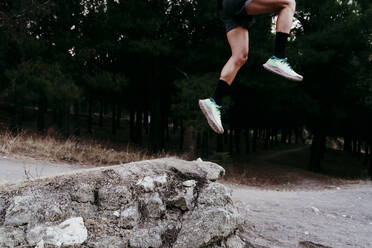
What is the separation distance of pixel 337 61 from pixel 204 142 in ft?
A: 28.8

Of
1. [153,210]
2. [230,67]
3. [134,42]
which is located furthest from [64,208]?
[134,42]

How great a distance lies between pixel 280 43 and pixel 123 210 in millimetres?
2234

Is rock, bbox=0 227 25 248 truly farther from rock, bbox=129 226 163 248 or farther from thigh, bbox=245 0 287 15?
thigh, bbox=245 0 287 15

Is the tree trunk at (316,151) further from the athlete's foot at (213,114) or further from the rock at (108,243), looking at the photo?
the rock at (108,243)

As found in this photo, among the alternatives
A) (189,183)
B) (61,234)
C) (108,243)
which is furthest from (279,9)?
(61,234)

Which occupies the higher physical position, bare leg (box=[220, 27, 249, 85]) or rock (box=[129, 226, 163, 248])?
bare leg (box=[220, 27, 249, 85])

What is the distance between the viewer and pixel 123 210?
128 inches

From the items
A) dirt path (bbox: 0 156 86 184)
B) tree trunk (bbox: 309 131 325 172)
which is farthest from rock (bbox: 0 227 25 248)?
tree trunk (bbox: 309 131 325 172)

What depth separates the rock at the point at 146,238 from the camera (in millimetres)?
3076

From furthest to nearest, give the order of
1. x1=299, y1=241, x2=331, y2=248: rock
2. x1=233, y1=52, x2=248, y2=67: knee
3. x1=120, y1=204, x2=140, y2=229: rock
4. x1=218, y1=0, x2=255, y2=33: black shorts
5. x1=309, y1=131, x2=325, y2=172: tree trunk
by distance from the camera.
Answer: x1=309, y1=131, x2=325, y2=172: tree trunk
x1=299, y1=241, x2=331, y2=248: rock
x1=120, y1=204, x2=140, y2=229: rock
x1=233, y1=52, x2=248, y2=67: knee
x1=218, y1=0, x2=255, y2=33: black shorts

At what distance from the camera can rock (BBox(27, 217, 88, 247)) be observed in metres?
2.78

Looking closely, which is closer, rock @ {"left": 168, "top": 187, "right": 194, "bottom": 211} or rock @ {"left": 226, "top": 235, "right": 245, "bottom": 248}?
rock @ {"left": 168, "top": 187, "right": 194, "bottom": 211}

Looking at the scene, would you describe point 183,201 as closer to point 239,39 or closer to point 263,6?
point 239,39

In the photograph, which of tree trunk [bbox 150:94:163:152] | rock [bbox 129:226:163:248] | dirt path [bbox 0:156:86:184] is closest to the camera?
rock [bbox 129:226:163:248]
